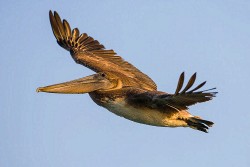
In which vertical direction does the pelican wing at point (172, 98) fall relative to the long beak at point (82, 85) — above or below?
below

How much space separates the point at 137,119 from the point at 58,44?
469 cm

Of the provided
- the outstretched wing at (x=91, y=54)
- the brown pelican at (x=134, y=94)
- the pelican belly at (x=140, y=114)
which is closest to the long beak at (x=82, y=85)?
the brown pelican at (x=134, y=94)

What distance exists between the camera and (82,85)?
1097 cm

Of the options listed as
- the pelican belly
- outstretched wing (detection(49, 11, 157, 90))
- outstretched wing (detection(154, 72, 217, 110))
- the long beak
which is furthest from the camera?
outstretched wing (detection(49, 11, 157, 90))

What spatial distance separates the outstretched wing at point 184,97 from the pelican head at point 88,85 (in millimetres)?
1435

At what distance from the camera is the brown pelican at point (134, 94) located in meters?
9.55

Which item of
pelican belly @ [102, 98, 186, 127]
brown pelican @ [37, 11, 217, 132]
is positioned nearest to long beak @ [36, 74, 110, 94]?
brown pelican @ [37, 11, 217, 132]

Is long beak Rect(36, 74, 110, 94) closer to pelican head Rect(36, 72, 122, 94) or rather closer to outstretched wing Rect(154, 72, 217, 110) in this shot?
pelican head Rect(36, 72, 122, 94)

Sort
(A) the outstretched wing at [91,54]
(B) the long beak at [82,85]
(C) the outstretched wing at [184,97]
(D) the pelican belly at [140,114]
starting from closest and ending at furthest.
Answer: (C) the outstretched wing at [184,97], (D) the pelican belly at [140,114], (B) the long beak at [82,85], (A) the outstretched wing at [91,54]

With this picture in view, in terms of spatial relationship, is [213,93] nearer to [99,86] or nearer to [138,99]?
[138,99]

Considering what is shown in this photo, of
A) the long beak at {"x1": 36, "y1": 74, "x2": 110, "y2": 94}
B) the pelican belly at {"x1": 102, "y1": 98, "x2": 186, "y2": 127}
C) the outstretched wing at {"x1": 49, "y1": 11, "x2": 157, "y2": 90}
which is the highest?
the outstretched wing at {"x1": 49, "y1": 11, "x2": 157, "y2": 90}

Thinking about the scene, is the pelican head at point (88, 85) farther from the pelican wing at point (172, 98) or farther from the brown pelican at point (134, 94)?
the pelican wing at point (172, 98)

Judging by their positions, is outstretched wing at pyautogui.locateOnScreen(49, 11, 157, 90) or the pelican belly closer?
the pelican belly

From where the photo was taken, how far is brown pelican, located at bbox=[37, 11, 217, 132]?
9547 mm
